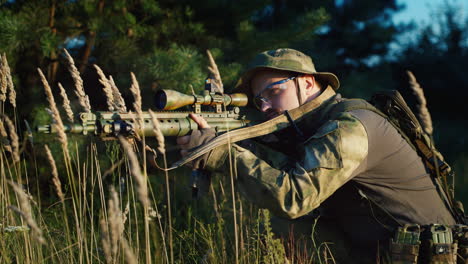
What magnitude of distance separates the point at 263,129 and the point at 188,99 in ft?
1.59

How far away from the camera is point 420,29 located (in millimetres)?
11594

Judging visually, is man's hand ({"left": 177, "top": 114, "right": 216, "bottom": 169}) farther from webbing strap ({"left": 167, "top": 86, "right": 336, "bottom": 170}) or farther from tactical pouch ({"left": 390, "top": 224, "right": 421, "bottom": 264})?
tactical pouch ({"left": 390, "top": 224, "right": 421, "bottom": 264})

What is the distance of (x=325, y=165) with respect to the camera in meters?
2.43

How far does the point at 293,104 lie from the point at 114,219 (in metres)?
1.82

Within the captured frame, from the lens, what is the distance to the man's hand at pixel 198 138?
260cm

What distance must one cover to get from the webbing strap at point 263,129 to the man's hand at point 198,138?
2.4 inches

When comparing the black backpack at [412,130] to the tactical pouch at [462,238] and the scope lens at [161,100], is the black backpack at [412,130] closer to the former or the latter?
the tactical pouch at [462,238]

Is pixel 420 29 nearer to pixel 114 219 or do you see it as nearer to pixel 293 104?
pixel 293 104

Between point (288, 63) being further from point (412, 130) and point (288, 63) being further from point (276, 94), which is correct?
point (412, 130)

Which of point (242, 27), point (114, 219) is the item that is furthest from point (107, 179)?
point (114, 219)

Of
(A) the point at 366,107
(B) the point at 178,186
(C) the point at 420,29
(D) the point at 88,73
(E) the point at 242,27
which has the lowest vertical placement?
(B) the point at 178,186

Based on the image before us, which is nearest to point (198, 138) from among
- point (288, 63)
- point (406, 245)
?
point (288, 63)

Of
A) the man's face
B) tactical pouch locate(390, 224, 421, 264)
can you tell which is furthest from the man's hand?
tactical pouch locate(390, 224, 421, 264)

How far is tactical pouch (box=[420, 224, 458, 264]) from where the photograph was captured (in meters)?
2.66
